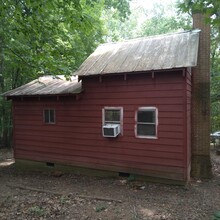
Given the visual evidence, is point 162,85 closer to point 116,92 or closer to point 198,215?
point 116,92

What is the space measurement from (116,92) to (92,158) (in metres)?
2.64

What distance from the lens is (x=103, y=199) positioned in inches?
266

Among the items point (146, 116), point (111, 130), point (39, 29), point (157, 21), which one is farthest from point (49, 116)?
point (157, 21)

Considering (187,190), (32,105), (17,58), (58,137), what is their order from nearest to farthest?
(187,190)
(17,58)
(58,137)
(32,105)

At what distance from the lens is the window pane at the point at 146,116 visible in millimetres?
8117

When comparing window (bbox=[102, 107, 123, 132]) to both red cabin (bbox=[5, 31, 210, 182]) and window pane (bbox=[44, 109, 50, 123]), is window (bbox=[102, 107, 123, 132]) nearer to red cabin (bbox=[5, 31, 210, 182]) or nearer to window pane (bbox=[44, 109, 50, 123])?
red cabin (bbox=[5, 31, 210, 182])

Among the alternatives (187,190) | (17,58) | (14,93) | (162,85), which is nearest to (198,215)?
(187,190)

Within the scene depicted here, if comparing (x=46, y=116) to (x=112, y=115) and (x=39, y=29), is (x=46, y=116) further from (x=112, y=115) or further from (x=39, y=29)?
(x=39, y=29)

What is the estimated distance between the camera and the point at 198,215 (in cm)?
570

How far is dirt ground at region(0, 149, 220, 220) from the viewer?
5.85 m

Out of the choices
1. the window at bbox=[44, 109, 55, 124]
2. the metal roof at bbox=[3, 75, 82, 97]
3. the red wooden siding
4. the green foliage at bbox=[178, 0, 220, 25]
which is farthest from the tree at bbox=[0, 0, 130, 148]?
the green foliage at bbox=[178, 0, 220, 25]

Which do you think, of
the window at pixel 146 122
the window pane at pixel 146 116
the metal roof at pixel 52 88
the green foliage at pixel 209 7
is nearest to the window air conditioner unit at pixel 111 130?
the window at pixel 146 122

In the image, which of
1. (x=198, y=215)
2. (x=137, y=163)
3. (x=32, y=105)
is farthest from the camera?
(x=32, y=105)

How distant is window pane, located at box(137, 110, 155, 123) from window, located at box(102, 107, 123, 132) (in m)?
0.68
